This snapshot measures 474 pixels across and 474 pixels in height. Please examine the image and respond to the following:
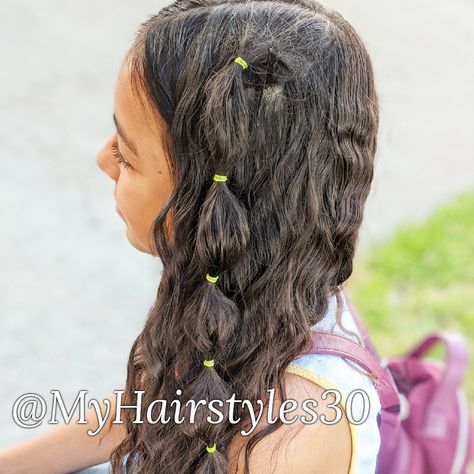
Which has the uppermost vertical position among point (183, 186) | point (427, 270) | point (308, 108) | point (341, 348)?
point (308, 108)

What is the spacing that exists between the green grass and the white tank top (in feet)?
3.94

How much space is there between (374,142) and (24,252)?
1574mm

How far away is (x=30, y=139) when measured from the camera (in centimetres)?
302

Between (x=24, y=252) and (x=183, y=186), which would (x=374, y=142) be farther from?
(x=24, y=252)

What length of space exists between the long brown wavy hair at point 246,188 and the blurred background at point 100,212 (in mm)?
947

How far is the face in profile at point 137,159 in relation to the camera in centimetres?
116

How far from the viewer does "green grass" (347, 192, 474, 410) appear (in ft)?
8.25

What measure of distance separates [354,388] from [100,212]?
1724mm

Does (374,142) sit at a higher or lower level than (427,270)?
higher

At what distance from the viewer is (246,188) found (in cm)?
112

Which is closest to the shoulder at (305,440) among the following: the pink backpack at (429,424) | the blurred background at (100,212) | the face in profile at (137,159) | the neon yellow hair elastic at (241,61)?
the pink backpack at (429,424)

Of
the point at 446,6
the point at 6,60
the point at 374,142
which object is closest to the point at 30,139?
the point at 6,60

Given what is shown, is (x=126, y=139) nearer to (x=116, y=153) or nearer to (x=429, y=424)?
(x=116, y=153)

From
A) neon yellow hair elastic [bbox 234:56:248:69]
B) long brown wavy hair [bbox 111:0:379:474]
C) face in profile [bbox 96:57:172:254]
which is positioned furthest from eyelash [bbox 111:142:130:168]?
neon yellow hair elastic [bbox 234:56:248:69]
